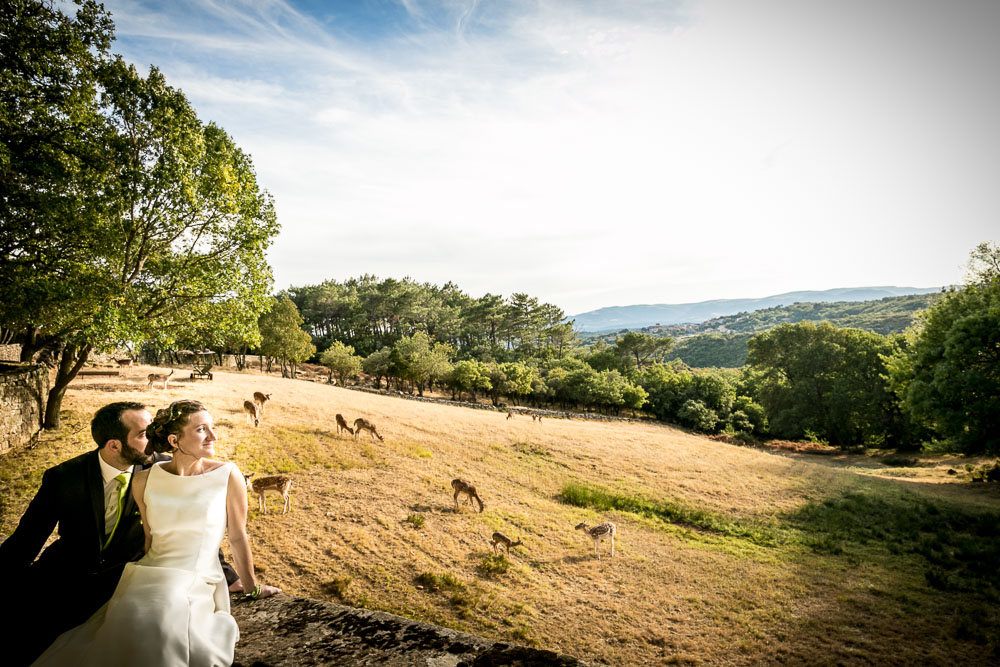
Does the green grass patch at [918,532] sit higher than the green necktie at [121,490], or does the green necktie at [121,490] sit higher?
the green necktie at [121,490]

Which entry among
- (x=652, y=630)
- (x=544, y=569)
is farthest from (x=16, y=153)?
(x=652, y=630)

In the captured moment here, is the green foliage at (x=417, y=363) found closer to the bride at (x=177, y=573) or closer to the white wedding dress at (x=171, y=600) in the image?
the bride at (x=177, y=573)

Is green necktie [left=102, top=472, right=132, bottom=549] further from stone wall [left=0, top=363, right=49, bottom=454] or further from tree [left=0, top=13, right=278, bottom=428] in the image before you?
stone wall [left=0, top=363, right=49, bottom=454]

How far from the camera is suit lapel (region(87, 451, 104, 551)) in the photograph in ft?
10.7

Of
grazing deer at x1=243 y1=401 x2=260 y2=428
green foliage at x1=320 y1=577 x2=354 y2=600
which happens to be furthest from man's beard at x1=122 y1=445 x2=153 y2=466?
grazing deer at x1=243 y1=401 x2=260 y2=428

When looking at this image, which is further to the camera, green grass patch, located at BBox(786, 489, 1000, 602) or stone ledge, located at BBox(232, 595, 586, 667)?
green grass patch, located at BBox(786, 489, 1000, 602)

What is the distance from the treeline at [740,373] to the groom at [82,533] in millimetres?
31454

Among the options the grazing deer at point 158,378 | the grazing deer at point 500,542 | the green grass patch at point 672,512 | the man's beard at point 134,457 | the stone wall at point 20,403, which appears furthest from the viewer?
the grazing deer at point 158,378

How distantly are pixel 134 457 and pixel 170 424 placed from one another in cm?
82

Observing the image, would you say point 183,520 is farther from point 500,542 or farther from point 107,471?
point 500,542

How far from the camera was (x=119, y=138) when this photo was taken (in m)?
12.3

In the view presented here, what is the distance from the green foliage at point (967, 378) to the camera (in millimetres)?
20938

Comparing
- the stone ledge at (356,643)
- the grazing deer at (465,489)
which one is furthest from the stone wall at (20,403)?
the stone ledge at (356,643)

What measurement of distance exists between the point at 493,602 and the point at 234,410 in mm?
16753
